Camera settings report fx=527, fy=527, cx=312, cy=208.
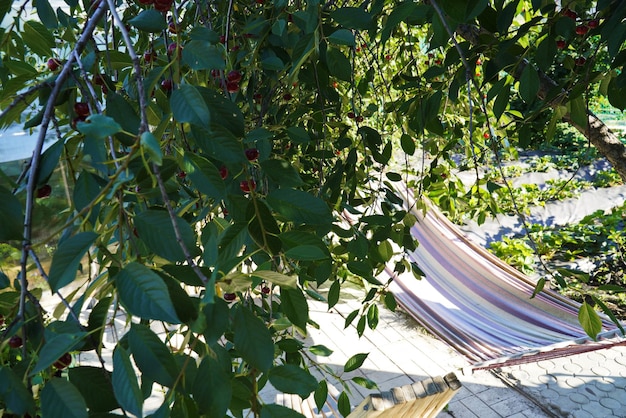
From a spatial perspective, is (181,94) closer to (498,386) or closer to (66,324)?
(66,324)

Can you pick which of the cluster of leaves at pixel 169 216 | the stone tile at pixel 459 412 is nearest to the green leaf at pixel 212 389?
the cluster of leaves at pixel 169 216

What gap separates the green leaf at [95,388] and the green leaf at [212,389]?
59 millimetres

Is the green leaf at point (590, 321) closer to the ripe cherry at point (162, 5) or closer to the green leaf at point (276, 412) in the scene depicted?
the green leaf at point (276, 412)

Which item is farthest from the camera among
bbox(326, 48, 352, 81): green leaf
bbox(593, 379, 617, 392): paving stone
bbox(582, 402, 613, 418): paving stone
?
bbox(593, 379, 617, 392): paving stone

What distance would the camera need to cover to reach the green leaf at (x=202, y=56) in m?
0.39

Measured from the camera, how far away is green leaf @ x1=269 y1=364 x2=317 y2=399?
0.46m

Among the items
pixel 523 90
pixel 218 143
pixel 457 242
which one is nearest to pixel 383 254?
pixel 523 90

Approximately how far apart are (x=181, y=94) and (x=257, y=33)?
44 centimetres

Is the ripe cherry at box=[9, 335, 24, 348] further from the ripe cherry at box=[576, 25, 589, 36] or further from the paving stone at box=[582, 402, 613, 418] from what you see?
the paving stone at box=[582, 402, 613, 418]

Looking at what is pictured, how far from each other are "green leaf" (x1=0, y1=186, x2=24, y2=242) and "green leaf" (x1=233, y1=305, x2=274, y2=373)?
15cm

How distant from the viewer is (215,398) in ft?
1.15

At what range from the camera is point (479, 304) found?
307cm

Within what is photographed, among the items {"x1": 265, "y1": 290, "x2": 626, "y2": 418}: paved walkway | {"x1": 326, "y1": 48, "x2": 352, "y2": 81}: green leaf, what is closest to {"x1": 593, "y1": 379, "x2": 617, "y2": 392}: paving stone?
{"x1": 265, "y1": 290, "x2": 626, "y2": 418}: paved walkway

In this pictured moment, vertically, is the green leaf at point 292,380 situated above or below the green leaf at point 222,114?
below
